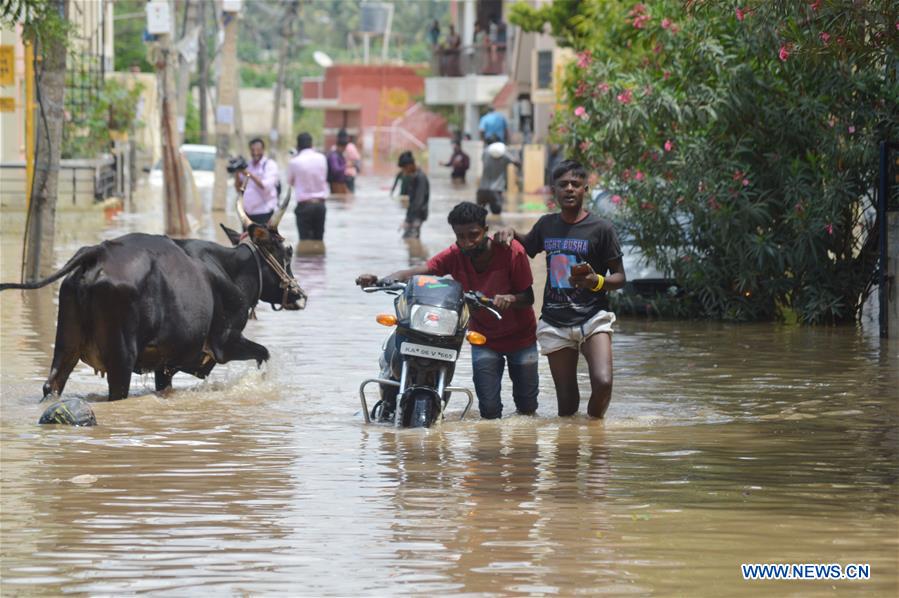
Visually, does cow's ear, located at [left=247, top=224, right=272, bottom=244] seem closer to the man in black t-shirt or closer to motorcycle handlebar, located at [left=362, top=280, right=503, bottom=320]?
motorcycle handlebar, located at [left=362, top=280, right=503, bottom=320]

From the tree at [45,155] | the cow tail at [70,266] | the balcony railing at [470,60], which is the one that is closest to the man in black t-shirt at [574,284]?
the cow tail at [70,266]

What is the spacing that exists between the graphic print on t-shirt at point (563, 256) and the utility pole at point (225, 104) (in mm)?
23655

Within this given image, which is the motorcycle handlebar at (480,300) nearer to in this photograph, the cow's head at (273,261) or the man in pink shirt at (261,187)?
the cow's head at (273,261)

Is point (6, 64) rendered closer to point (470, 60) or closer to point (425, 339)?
point (425, 339)

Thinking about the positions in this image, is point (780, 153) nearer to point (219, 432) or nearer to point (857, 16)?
point (857, 16)

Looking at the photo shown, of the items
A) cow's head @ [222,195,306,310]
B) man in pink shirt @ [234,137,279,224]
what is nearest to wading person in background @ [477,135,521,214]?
man in pink shirt @ [234,137,279,224]

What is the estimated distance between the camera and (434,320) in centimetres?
943

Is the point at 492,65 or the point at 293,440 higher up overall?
the point at 492,65

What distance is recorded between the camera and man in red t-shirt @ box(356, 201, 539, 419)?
32.8 ft

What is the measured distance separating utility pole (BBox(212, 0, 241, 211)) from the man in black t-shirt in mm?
23626

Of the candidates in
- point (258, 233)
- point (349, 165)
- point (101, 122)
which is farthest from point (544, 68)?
point (258, 233)

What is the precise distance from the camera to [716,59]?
54.2 ft

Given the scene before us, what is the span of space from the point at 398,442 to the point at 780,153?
7892 mm

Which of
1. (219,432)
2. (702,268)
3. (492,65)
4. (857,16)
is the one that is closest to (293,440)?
(219,432)
